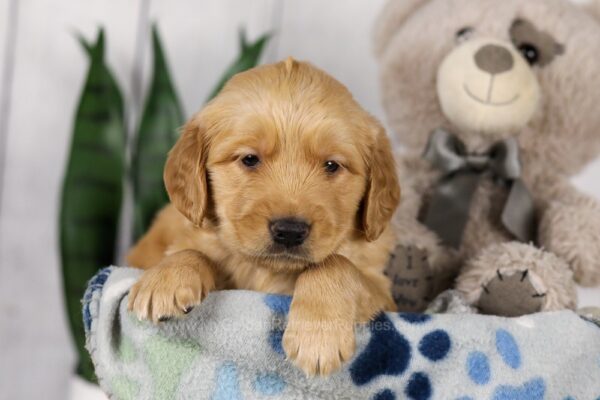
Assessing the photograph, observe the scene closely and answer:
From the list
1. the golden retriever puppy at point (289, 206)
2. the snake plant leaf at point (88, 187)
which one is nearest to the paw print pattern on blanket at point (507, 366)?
the golden retriever puppy at point (289, 206)

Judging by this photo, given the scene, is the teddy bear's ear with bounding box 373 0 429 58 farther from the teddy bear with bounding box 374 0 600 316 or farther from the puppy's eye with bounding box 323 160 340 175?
the puppy's eye with bounding box 323 160 340 175

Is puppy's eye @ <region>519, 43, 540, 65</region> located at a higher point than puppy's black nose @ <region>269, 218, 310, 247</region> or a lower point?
higher

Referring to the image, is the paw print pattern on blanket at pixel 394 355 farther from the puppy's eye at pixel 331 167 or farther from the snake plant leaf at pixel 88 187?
the snake plant leaf at pixel 88 187

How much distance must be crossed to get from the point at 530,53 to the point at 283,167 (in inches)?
37.1

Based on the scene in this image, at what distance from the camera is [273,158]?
4.17 ft

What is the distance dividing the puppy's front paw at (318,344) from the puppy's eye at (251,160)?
0.32 m

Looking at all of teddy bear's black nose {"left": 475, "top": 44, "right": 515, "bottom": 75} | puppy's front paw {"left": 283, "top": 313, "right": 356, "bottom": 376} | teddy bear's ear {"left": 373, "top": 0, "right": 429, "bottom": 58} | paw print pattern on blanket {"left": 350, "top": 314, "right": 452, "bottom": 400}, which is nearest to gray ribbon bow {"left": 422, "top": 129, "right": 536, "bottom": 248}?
teddy bear's black nose {"left": 475, "top": 44, "right": 515, "bottom": 75}

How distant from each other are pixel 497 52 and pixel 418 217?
49cm

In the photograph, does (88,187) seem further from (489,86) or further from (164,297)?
(489,86)

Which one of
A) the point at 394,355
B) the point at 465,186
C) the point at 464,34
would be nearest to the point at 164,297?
the point at 394,355

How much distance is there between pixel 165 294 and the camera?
1.12m

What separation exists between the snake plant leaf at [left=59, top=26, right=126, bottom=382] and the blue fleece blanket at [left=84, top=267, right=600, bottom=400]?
35.4 inches

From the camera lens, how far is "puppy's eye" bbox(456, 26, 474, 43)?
72.8 inches

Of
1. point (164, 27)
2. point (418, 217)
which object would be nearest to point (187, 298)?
point (418, 217)
